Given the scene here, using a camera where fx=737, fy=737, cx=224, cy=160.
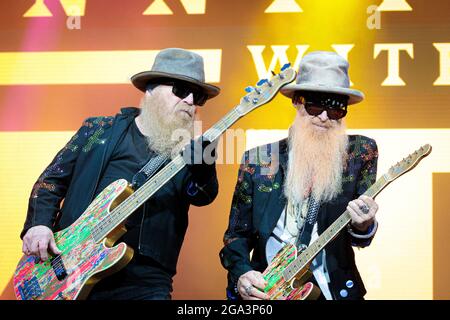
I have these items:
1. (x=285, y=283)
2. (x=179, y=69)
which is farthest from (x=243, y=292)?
(x=179, y=69)

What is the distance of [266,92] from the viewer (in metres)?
4.14

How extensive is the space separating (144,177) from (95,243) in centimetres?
45

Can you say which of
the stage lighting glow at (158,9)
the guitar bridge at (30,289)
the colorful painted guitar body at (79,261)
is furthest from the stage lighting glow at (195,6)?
the guitar bridge at (30,289)

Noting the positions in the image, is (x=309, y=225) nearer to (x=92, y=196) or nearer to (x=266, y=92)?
(x=266, y=92)

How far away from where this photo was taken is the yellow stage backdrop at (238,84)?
5.29m

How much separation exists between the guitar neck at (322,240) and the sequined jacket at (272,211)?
0.15 m

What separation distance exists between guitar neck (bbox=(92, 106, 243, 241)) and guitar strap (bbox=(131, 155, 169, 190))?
78 millimetres

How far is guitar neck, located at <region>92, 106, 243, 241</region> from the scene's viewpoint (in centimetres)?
393

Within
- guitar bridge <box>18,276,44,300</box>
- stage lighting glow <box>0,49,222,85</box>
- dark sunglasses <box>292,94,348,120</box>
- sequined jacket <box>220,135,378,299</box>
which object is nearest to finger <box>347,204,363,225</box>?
sequined jacket <box>220,135,378,299</box>

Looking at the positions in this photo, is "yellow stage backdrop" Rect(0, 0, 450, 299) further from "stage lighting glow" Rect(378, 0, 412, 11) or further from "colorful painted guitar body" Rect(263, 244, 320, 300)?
"colorful painted guitar body" Rect(263, 244, 320, 300)

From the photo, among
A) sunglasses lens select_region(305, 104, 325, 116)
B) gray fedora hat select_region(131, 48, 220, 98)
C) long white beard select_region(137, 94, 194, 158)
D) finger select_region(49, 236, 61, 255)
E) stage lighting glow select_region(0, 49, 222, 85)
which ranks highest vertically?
stage lighting glow select_region(0, 49, 222, 85)

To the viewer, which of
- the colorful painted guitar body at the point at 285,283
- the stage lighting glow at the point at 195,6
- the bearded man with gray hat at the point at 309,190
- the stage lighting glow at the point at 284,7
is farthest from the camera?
the stage lighting glow at the point at 195,6

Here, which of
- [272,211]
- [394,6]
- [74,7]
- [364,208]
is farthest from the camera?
[74,7]

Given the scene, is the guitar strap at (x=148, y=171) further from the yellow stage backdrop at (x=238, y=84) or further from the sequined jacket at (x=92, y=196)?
the yellow stage backdrop at (x=238, y=84)
